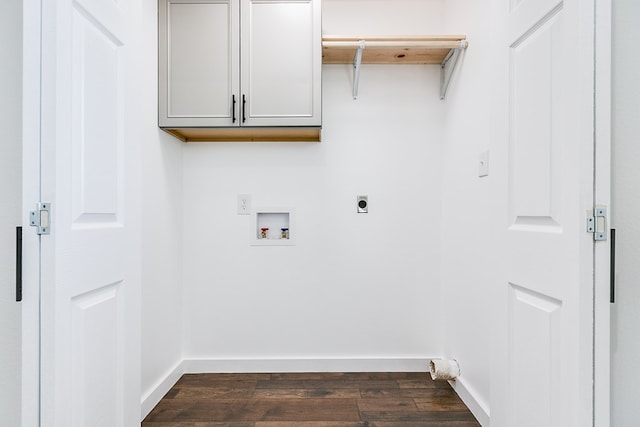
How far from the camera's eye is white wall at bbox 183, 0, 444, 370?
2.39m

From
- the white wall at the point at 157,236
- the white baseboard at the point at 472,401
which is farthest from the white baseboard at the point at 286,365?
the white baseboard at the point at 472,401

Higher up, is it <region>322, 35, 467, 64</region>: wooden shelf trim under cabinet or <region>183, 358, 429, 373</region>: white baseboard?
<region>322, 35, 467, 64</region>: wooden shelf trim under cabinet

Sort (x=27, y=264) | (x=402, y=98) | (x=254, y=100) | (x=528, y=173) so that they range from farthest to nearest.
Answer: (x=402, y=98) → (x=254, y=100) → (x=528, y=173) → (x=27, y=264)

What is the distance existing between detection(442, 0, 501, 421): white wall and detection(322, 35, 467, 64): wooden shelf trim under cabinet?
0.45 feet

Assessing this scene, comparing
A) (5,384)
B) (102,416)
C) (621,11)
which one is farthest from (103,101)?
(621,11)

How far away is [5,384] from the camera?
98cm

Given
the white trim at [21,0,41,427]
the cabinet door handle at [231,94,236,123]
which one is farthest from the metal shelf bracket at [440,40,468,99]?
the white trim at [21,0,41,427]

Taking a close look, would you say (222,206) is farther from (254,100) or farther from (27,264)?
(27,264)

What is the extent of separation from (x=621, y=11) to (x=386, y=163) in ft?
4.99

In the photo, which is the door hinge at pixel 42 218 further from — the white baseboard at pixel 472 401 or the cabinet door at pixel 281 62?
the white baseboard at pixel 472 401

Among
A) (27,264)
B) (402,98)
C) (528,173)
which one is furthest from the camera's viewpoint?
(402,98)

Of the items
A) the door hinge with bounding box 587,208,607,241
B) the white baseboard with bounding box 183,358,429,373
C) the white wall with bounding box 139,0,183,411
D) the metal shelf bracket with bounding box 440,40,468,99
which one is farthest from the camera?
the white baseboard with bounding box 183,358,429,373

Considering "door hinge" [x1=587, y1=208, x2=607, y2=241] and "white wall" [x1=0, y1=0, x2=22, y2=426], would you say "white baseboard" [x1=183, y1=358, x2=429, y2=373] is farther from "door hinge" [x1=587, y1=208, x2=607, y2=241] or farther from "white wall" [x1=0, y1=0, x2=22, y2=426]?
"door hinge" [x1=587, y1=208, x2=607, y2=241]

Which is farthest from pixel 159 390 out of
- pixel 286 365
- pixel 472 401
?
pixel 472 401
